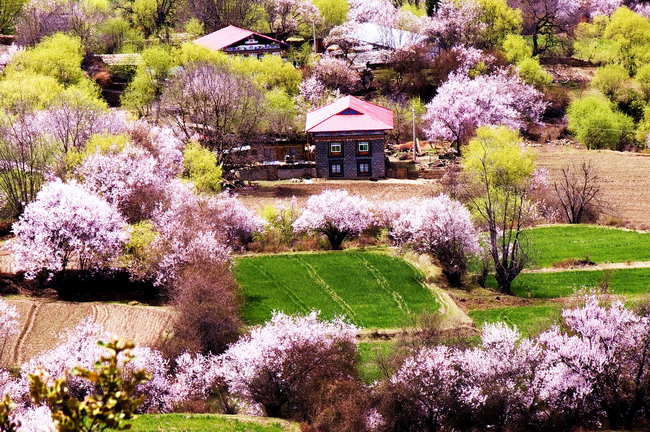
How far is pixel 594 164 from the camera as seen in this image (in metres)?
73.7

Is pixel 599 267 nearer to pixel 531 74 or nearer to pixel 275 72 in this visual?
pixel 531 74

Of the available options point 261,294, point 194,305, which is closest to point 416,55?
point 261,294

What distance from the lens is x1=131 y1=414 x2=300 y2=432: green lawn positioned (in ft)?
102

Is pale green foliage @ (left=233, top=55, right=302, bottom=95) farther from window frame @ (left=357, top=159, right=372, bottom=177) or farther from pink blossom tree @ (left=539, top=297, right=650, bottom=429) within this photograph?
pink blossom tree @ (left=539, top=297, right=650, bottom=429)

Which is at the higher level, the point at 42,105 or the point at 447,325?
the point at 42,105

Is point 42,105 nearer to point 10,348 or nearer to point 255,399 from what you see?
point 10,348

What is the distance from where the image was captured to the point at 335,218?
56594mm

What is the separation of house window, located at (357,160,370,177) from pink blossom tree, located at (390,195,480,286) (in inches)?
731

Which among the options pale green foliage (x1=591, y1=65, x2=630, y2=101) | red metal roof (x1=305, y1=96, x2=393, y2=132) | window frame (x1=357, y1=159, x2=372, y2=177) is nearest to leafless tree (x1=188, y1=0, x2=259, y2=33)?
red metal roof (x1=305, y1=96, x2=393, y2=132)

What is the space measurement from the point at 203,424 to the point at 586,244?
31807 mm

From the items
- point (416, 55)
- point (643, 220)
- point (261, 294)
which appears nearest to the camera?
point (261, 294)

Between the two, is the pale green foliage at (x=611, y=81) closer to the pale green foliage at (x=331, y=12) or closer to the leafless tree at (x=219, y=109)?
the pale green foliage at (x=331, y=12)

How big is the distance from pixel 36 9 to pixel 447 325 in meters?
70.7

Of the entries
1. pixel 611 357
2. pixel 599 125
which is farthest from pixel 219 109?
pixel 611 357
